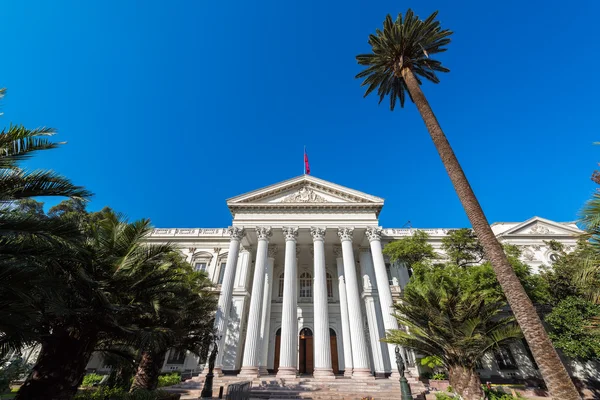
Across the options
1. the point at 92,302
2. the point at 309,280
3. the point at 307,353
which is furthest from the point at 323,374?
the point at 92,302

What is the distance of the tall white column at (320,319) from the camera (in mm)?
15859

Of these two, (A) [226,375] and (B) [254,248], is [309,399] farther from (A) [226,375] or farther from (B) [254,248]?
(B) [254,248]

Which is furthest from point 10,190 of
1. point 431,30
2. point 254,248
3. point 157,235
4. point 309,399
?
point 157,235

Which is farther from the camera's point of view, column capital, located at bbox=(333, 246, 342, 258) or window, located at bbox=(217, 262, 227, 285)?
window, located at bbox=(217, 262, 227, 285)

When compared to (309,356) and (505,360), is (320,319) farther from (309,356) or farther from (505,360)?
(505,360)

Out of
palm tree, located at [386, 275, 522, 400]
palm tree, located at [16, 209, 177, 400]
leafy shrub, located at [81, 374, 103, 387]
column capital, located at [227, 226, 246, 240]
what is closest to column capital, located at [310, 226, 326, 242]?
column capital, located at [227, 226, 246, 240]

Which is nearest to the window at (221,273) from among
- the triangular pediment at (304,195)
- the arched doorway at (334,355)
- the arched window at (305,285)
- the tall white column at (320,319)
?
the triangular pediment at (304,195)

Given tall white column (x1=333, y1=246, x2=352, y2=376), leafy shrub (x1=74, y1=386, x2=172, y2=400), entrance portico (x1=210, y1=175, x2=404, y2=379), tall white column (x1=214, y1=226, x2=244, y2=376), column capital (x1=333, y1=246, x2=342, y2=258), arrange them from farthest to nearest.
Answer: column capital (x1=333, y1=246, x2=342, y2=258)
tall white column (x1=333, y1=246, x2=352, y2=376)
entrance portico (x1=210, y1=175, x2=404, y2=379)
tall white column (x1=214, y1=226, x2=244, y2=376)
leafy shrub (x1=74, y1=386, x2=172, y2=400)

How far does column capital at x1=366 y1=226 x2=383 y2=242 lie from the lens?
2092cm

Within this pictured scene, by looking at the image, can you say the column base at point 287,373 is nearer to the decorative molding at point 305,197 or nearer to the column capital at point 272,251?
the column capital at point 272,251

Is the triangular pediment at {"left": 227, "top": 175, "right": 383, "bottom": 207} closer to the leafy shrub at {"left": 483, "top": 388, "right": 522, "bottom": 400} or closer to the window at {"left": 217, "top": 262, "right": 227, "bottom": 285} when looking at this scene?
the window at {"left": 217, "top": 262, "right": 227, "bottom": 285}

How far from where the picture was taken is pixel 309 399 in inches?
486

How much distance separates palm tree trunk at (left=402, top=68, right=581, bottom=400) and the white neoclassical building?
37.6 feet

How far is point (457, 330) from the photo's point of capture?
11.3 meters
